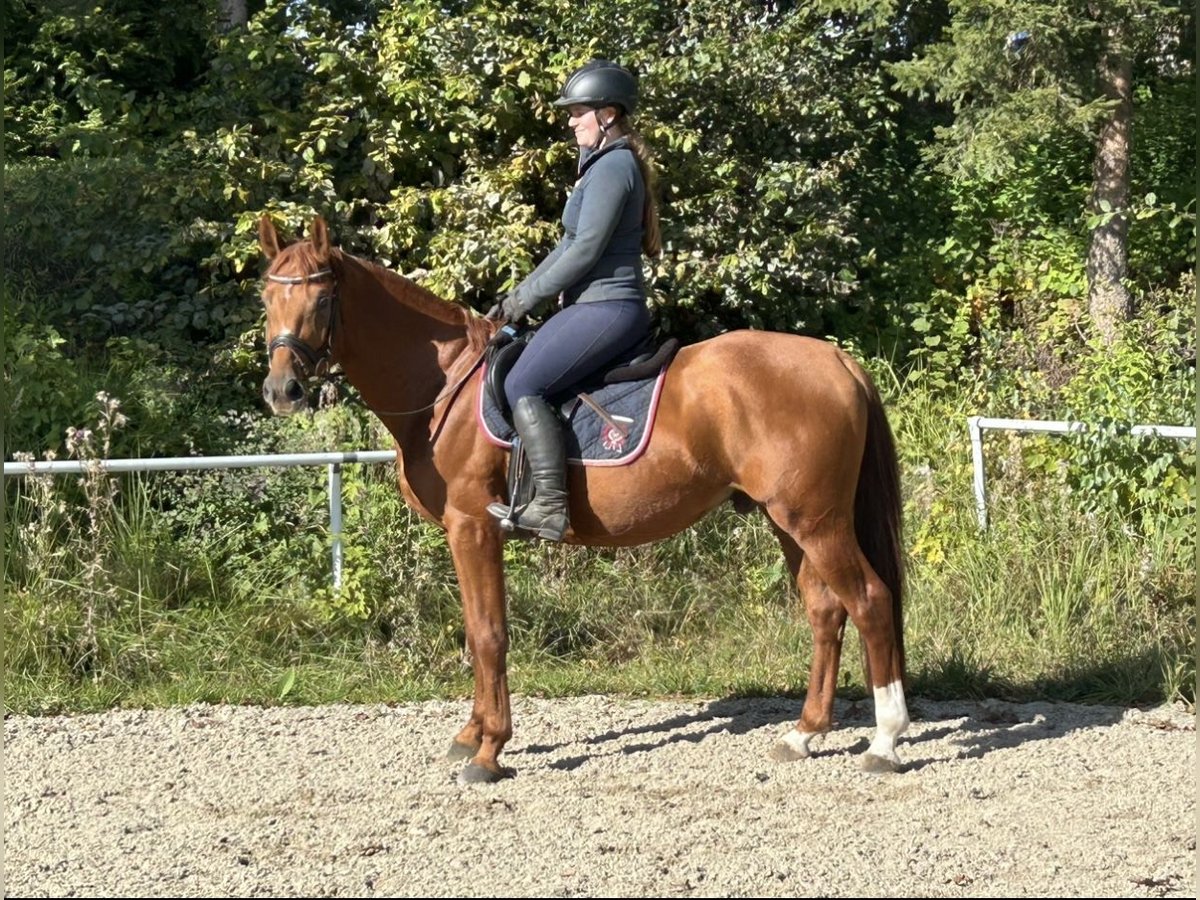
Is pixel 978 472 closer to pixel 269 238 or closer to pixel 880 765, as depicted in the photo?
pixel 880 765

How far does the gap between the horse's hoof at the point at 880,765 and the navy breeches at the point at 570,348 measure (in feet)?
7.12

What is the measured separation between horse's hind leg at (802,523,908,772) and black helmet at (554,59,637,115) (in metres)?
2.14

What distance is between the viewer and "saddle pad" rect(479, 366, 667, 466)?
6.32 m

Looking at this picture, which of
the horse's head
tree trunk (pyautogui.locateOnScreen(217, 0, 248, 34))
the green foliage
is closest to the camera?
the horse's head

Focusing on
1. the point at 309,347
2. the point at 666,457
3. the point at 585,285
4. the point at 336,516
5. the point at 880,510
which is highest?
the point at 585,285

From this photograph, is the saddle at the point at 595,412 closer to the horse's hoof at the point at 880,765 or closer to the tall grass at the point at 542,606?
the horse's hoof at the point at 880,765

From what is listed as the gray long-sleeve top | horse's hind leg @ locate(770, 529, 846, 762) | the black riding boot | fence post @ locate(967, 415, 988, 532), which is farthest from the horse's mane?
fence post @ locate(967, 415, 988, 532)

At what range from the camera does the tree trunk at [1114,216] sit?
38.0ft

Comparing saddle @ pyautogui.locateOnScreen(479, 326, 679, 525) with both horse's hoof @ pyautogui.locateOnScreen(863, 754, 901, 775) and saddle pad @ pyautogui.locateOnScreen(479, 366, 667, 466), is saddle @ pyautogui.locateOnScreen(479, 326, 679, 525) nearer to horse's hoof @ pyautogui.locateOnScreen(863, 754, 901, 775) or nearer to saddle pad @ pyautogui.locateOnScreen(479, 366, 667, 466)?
saddle pad @ pyautogui.locateOnScreen(479, 366, 667, 466)

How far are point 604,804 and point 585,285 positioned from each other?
7.50 feet

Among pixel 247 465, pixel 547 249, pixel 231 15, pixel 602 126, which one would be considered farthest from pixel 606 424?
pixel 231 15

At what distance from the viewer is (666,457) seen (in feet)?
20.7

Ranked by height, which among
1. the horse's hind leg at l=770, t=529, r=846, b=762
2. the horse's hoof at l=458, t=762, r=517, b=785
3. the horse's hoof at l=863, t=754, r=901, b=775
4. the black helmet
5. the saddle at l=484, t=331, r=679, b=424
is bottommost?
the horse's hoof at l=863, t=754, r=901, b=775

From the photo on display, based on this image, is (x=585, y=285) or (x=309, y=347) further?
(x=585, y=285)
